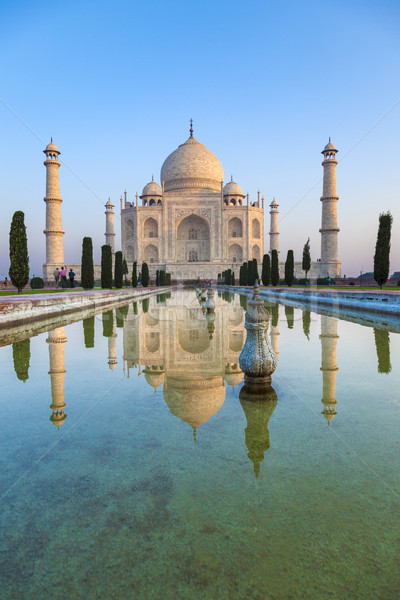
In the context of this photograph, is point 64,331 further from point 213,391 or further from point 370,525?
point 370,525

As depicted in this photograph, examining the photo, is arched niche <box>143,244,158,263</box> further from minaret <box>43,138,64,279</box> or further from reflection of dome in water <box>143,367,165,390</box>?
reflection of dome in water <box>143,367,165,390</box>

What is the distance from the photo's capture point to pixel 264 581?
0.91 meters

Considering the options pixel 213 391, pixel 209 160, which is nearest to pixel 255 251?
pixel 209 160

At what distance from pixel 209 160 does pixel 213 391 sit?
4109 cm

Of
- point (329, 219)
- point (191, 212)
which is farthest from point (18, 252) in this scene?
point (191, 212)

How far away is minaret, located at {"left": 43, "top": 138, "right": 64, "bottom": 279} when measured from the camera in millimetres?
28469

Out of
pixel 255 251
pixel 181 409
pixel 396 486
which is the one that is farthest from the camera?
pixel 255 251

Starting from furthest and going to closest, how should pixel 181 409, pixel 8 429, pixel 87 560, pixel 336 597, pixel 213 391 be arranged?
pixel 213 391, pixel 181 409, pixel 8 429, pixel 87 560, pixel 336 597

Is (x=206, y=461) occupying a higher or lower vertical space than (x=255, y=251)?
lower

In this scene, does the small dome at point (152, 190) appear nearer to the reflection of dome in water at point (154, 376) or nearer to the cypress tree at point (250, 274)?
the cypress tree at point (250, 274)

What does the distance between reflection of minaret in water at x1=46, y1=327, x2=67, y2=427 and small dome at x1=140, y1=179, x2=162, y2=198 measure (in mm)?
37641

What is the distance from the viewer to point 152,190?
41.1 metres

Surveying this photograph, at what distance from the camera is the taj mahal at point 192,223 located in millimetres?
37281

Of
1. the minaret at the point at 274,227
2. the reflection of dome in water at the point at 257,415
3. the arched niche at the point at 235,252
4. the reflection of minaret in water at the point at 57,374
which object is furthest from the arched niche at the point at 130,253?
the reflection of dome in water at the point at 257,415
